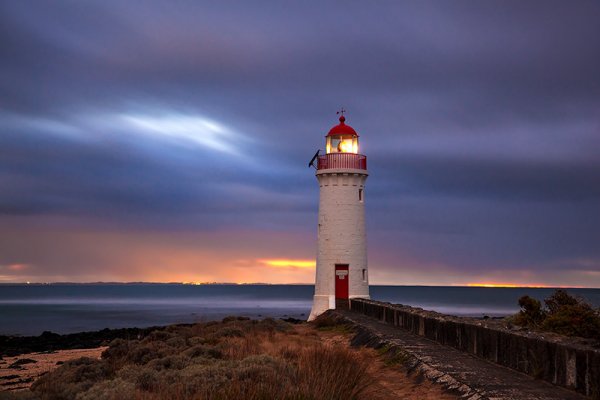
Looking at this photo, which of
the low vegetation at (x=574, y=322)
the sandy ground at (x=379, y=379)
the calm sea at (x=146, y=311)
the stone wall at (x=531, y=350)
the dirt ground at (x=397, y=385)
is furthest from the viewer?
the calm sea at (x=146, y=311)

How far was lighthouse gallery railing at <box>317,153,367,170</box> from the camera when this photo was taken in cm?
2561

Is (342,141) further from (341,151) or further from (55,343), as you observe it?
(55,343)

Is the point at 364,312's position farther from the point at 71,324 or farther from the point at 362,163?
the point at 71,324

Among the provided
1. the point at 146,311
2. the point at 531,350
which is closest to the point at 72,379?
the point at 531,350

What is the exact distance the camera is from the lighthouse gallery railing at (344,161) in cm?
2561

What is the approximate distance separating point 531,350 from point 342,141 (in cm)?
1859

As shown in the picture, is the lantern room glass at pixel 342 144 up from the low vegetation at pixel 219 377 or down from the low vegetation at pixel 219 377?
up

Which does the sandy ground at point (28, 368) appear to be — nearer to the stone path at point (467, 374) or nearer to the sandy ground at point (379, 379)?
the sandy ground at point (379, 379)

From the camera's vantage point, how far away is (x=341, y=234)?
82.9 feet

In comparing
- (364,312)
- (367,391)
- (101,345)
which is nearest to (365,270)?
(364,312)

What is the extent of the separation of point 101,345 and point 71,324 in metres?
26.4

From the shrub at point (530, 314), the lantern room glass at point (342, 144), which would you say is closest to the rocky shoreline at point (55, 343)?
the lantern room glass at point (342, 144)

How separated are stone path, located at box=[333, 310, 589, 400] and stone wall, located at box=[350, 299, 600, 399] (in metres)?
0.13

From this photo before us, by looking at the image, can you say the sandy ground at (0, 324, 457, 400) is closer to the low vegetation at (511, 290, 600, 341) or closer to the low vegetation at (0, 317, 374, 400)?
the low vegetation at (0, 317, 374, 400)
